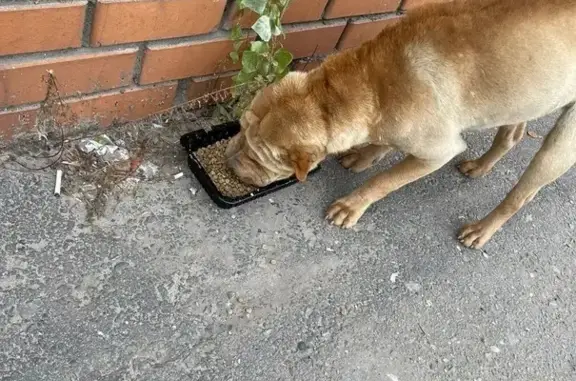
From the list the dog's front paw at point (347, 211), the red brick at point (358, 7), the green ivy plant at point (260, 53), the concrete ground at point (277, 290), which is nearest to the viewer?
the concrete ground at point (277, 290)

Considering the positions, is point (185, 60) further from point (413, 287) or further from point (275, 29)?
point (413, 287)

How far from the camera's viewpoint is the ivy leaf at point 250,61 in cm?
299

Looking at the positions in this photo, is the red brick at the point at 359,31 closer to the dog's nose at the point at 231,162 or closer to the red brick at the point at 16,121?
the dog's nose at the point at 231,162

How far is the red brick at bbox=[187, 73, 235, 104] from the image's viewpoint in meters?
3.22

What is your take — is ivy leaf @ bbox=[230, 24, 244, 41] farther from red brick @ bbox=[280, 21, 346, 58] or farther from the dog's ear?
the dog's ear

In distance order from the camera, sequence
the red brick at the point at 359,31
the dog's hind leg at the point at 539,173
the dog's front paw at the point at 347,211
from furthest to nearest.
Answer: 1. the red brick at the point at 359,31
2. the dog's front paw at the point at 347,211
3. the dog's hind leg at the point at 539,173

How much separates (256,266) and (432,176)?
1252mm

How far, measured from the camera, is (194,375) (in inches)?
99.4

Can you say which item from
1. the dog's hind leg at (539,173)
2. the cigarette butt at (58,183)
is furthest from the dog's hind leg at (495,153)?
the cigarette butt at (58,183)

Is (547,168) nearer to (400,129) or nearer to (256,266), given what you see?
(400,129)

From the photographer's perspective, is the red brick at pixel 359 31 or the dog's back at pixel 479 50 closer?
the dog's back at pixel 479 50

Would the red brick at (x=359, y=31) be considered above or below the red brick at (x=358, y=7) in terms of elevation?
below

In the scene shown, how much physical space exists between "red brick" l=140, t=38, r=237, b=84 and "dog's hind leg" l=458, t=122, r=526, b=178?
57.5 inches

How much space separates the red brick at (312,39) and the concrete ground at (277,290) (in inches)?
23.2
